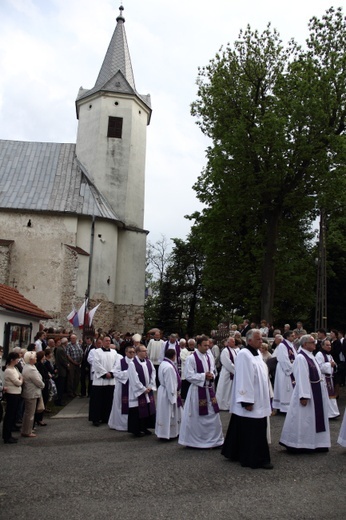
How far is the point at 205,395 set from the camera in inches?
349

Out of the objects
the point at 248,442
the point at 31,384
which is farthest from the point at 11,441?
the point at 248,442

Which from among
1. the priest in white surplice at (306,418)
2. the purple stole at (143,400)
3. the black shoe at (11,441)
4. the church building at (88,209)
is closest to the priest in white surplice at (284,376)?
the purple stole at (143,400)

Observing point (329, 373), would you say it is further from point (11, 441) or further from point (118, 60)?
point (118, 60)

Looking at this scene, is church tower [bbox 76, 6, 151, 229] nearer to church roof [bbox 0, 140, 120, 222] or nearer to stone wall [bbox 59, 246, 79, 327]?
church roof [bbox 0, 140, 120, 222]

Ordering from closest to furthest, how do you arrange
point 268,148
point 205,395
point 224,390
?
point 205,395 < point 224,390 < point 268,148

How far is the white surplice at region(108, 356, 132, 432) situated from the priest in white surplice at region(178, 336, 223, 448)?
2080 mm

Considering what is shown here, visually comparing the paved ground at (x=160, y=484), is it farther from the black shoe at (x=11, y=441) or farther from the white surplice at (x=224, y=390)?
the white surplice at (x=224, y=390)

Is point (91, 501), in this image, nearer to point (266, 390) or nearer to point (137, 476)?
point (137, 476)

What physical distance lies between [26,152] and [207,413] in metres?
30.0

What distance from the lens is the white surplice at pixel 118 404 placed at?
10.8 m

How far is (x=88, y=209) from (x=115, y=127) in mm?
6581

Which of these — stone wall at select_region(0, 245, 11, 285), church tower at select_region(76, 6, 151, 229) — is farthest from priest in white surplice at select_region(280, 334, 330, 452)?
church tower at select_region(76, 6, 151, 229)

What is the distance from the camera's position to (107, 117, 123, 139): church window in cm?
Answer: 3428

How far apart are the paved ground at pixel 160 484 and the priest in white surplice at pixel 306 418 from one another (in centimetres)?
23
